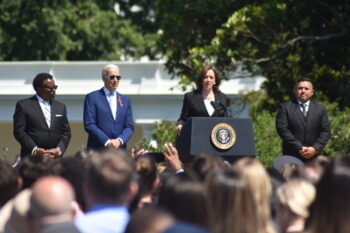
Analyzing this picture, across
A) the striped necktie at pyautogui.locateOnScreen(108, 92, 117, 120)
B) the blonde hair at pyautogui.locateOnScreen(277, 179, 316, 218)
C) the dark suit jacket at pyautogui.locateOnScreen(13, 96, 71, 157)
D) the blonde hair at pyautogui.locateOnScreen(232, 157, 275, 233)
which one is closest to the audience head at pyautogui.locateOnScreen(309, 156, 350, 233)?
the blonde hair at pyautogui.locateOnScreen(232, 157, 275, 233)

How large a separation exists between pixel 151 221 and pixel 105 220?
69 centimetres

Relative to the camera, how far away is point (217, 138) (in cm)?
918

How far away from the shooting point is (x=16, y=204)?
511 centimetres

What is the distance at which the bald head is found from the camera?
4.38m

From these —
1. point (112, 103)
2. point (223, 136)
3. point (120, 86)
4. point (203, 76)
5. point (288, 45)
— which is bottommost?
point (223, 136)

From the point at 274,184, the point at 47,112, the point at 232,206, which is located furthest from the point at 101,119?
the point at 232,206

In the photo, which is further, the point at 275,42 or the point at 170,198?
the point at 275,42

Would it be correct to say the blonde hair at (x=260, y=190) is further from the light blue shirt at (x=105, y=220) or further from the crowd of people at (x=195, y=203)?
the light blue shirt at (x=105, y=220)

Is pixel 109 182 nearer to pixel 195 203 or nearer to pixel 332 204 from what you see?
pixel 195 203

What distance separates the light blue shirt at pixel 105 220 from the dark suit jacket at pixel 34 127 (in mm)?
5305

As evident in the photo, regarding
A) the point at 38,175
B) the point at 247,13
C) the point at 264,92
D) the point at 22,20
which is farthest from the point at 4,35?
the point at 38,175

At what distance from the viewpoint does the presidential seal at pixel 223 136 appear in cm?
916

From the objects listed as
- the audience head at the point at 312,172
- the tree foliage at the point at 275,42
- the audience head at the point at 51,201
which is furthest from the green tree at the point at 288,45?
the audience head at the point at 51,201

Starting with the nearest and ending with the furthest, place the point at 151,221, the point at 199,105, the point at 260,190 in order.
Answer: the point at 151,221 < the point at 260,190 < the point at 199,105
